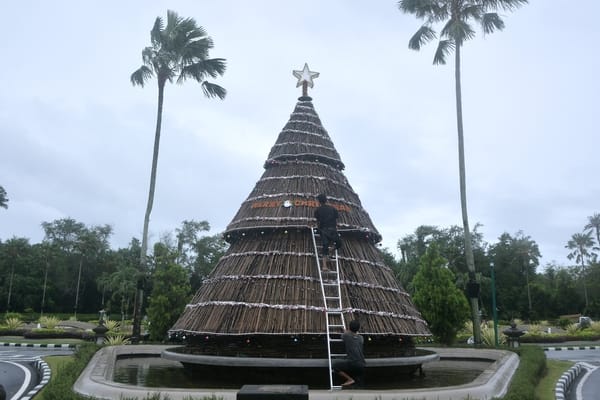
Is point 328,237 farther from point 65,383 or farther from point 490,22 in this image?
point 490,22

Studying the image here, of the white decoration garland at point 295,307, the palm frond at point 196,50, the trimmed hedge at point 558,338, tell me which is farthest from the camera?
the trimmed hedge at point 558,338

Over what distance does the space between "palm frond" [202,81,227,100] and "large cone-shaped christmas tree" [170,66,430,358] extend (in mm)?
11521

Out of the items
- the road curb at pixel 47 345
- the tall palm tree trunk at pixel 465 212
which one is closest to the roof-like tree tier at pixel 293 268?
the tall palm tree trunk at pixel 465 212

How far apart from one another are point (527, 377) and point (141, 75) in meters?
25.4

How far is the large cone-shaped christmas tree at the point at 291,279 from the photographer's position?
13.6 metres

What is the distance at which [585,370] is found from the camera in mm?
19109

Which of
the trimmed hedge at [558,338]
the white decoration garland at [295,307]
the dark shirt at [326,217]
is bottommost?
the trimmed hedge at [558,338]

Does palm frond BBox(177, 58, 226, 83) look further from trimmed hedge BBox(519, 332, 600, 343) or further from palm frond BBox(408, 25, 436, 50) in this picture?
trimmed hedge BBox(519, 332, 600, 343)

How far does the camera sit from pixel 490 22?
1049 inches

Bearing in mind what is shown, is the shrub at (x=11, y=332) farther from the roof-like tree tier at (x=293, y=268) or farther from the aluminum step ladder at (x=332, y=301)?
the aluminum step ladder at (x=332, y=301)

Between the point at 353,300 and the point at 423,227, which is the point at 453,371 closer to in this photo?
the point at 353,300

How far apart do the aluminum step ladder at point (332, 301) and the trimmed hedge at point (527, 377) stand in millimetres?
4121

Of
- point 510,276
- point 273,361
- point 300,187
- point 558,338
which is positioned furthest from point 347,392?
point 510,276

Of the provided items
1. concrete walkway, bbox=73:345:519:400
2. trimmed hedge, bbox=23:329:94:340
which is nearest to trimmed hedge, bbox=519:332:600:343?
concrete walkway, bbox=73:345:519:400
